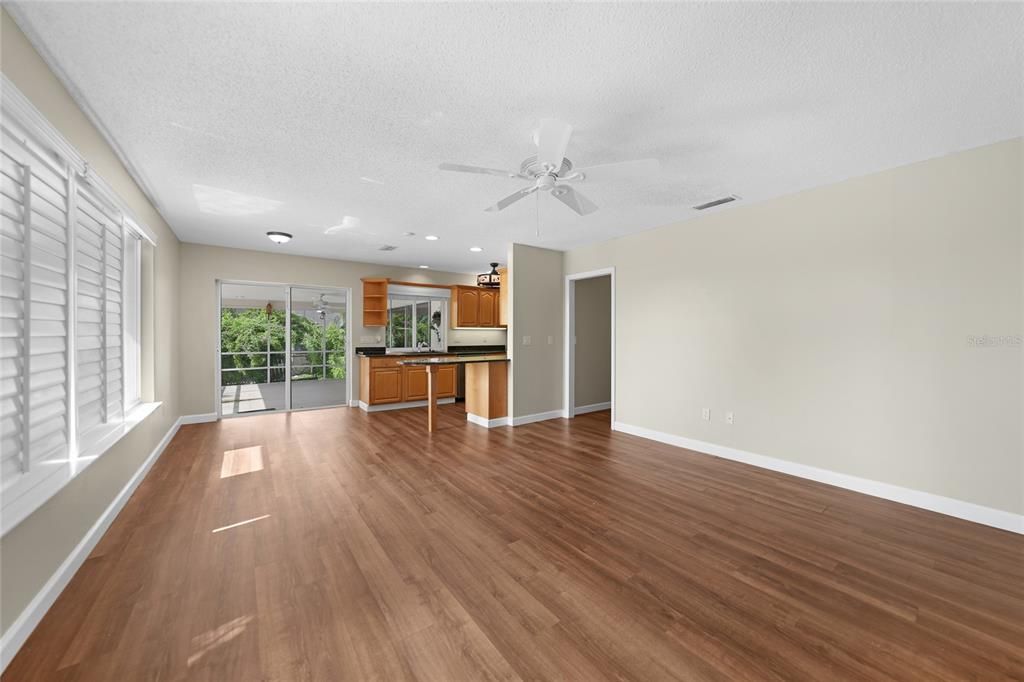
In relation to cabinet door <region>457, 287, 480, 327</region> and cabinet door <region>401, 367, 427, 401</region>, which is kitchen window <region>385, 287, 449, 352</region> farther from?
cabinet door <region>401, 367, 427, 401</region>

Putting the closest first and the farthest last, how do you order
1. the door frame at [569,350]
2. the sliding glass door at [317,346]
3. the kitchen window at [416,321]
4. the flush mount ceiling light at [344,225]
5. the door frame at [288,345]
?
the flush mount ceiling light at [344,225], the door frame at [288,345], the door frame at [569,350], the sliding glass door at [317,346], the kitchen window at [416,321]

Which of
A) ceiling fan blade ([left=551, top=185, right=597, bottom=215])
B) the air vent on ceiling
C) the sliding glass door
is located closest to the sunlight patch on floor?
the sliding glass door

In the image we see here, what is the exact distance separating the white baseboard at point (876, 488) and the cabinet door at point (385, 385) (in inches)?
178

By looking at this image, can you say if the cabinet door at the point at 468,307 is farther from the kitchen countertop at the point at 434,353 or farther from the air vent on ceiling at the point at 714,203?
the air vent on ceiling at the point at 714,203

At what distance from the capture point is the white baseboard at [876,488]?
2.71m

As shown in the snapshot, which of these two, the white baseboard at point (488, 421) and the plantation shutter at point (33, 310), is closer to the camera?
the plantation shutter at point (33, 310)

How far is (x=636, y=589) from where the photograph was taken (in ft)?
6.65

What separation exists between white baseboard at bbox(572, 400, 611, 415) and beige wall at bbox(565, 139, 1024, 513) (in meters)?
1.76

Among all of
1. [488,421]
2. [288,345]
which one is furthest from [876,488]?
[288,345]

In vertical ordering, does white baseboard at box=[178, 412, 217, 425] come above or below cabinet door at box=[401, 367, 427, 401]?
below

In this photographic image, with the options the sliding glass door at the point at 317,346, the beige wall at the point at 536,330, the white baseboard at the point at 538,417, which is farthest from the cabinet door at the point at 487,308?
the white baseboard at the point at 538,417

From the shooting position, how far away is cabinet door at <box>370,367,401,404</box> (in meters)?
6.75

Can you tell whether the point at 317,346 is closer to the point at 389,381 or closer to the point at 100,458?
the point at 389,381

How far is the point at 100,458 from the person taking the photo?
2.54 m
